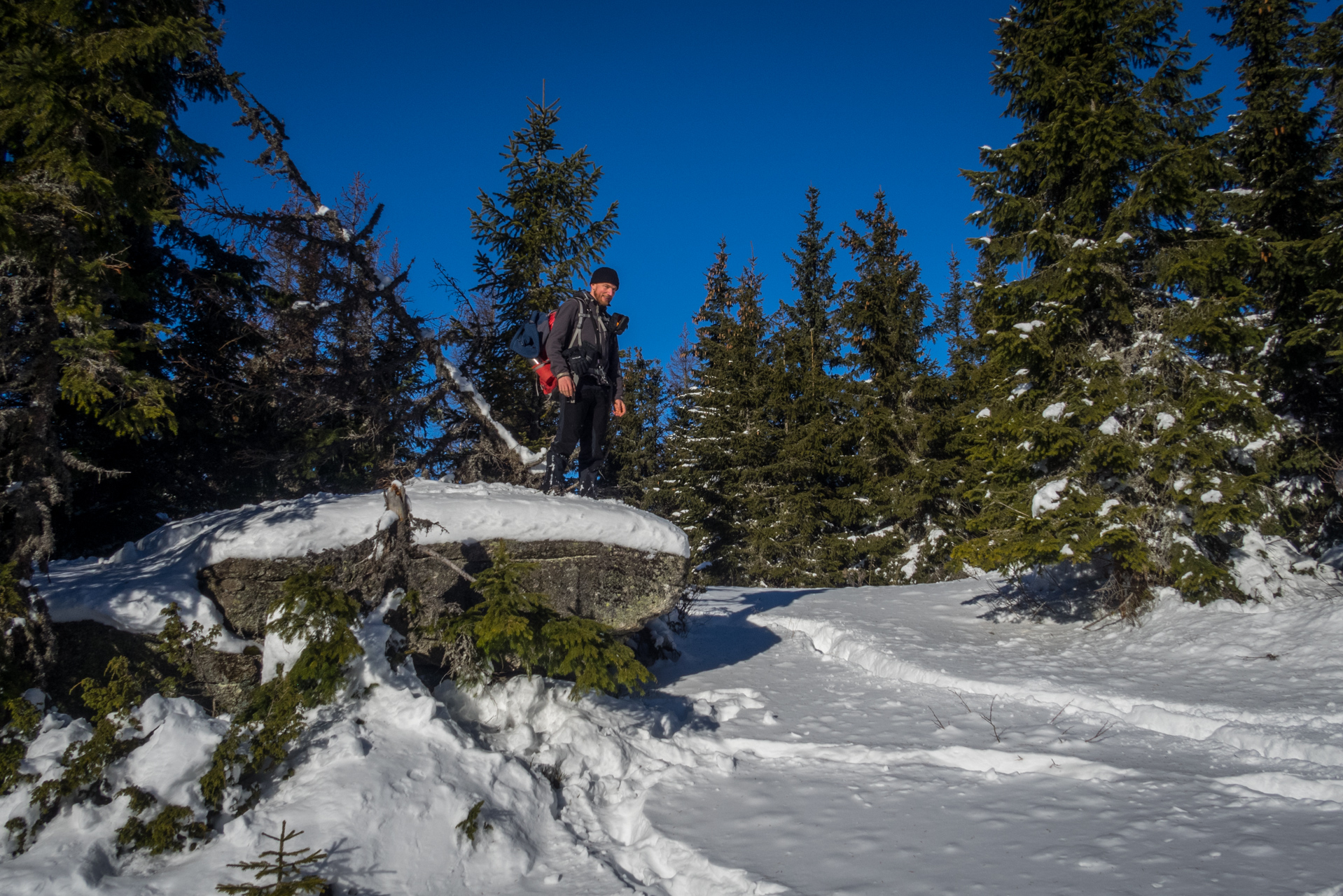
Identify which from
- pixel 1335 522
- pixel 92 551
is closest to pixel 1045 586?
pixel 1335 522

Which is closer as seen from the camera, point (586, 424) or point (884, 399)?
point (586, 424)

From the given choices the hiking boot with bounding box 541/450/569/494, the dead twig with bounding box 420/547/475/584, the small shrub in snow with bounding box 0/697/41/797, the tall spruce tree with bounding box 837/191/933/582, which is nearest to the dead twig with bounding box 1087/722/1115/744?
the dead twig with bounding box 420/547/475/584

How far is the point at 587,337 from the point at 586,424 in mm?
936

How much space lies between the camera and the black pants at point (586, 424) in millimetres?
7027

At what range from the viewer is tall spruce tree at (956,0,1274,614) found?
750cm

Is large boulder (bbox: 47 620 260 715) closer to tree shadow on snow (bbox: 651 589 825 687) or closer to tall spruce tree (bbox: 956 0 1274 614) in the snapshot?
tree shadow on snow (bbox: 651 589 825 687)

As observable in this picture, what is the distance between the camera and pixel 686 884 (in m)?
3.48

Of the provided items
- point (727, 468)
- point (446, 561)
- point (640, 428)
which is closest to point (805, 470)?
point (727, 468)

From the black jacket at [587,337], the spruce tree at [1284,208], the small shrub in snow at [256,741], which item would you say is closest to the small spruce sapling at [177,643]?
the small shrub in snow at [256,741]

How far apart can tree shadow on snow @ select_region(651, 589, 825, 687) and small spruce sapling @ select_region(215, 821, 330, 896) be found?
4014mm

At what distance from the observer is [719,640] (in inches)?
346

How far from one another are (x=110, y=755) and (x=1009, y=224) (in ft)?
36.0

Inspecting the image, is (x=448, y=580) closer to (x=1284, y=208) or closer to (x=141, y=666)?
(x=141, y=666)

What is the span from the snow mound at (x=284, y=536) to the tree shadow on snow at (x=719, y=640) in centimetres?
171
